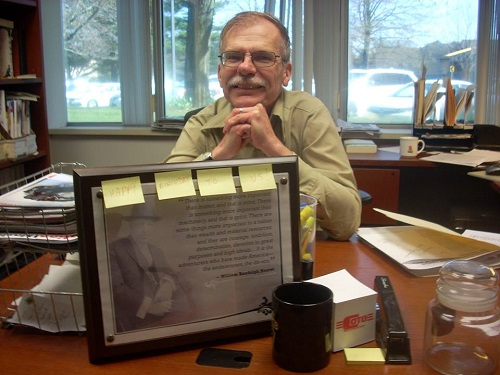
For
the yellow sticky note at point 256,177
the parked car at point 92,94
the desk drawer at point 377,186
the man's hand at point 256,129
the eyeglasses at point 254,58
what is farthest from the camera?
the parked car at point 92,94

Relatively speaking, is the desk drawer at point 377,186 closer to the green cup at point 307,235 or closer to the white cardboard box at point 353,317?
the green cup at point 307,235

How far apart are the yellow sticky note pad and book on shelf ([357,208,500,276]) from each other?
0.34 m

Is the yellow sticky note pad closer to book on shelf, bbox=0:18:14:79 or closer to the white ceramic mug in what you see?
the white ceramic mug

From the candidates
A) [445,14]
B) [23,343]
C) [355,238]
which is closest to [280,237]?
[23,343]

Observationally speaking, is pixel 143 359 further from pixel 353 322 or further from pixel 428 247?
pixel 428 247

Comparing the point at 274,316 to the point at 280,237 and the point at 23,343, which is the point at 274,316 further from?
the point at 23,343

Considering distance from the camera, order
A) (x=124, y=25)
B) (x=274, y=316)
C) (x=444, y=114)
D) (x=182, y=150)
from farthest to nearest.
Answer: (x=124, y=25)
(x=444, y=114)
(x=182, y=150)
(x=274, y=316)

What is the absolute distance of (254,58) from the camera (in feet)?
5.11

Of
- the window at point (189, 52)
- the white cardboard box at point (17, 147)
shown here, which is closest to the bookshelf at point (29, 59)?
the white cardboard box at point (17, 147)

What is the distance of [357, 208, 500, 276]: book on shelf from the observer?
42.8 inches

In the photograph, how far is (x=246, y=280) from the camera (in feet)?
2.69

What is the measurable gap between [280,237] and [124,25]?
2892 mm

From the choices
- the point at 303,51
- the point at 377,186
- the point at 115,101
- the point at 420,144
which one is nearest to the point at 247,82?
the point at 377,186

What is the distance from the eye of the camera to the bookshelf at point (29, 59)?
286 centimetres
